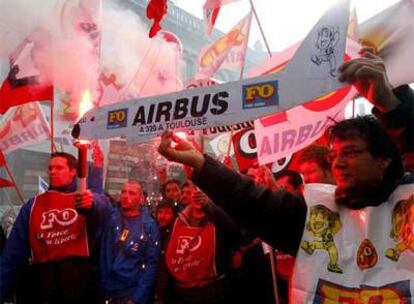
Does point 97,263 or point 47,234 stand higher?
point 47,234

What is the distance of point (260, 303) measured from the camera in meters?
3.63

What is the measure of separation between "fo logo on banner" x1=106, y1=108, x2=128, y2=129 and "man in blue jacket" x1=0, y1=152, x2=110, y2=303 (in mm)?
1190

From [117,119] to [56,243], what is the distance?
1626mm

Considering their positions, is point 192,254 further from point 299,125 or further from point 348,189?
point 348,189

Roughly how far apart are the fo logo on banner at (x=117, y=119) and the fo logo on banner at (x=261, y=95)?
0.59 m

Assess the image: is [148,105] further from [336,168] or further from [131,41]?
[131,41]

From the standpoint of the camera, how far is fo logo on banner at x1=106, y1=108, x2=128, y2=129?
79.5 inches

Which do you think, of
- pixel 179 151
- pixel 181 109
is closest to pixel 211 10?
pixel 181 109

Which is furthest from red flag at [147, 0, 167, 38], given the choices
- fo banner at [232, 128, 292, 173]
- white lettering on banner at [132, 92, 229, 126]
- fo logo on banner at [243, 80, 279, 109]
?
fo logo on banner at [243, 80, 279, 109]

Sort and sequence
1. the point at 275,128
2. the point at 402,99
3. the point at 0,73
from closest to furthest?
1. the point at 402,99
2. the point at 275,128
3. the point at 0,73

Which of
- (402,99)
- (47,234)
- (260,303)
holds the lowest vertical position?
(260,303)

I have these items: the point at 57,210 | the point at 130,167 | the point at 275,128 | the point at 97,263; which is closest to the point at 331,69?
the point at 275,128

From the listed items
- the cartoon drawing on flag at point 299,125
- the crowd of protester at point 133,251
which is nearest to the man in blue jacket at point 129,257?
the crowd of protester at point 133,251

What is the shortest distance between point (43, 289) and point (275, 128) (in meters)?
2.09
